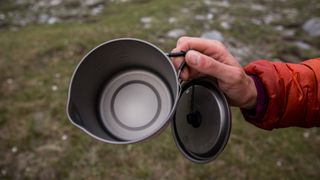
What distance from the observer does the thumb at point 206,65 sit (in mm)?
1771

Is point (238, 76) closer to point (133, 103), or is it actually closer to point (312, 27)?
point (133, 103)

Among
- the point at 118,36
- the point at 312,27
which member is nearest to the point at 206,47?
the point at 118,36

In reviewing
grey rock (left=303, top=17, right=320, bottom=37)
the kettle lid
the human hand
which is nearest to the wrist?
the human hand

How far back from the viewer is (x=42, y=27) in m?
6.83

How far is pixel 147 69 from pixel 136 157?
191cm

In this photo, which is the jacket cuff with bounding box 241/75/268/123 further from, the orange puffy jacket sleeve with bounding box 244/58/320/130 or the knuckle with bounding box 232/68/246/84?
the knuckle with bounding box 232/68/246/84

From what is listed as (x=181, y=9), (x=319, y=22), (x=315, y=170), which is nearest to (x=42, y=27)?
(x=181, y=9)

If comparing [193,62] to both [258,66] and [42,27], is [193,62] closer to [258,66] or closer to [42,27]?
[258,66]

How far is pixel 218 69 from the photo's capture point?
6.16 feet

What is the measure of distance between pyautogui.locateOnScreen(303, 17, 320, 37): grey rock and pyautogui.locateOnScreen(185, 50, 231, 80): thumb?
440cm

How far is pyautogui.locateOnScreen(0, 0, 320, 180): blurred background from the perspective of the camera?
3559mm

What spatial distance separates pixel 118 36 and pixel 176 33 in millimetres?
940

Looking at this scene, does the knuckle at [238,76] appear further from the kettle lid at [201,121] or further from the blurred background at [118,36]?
the blurred background at [118,36]

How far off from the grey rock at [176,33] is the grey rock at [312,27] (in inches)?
79.4
